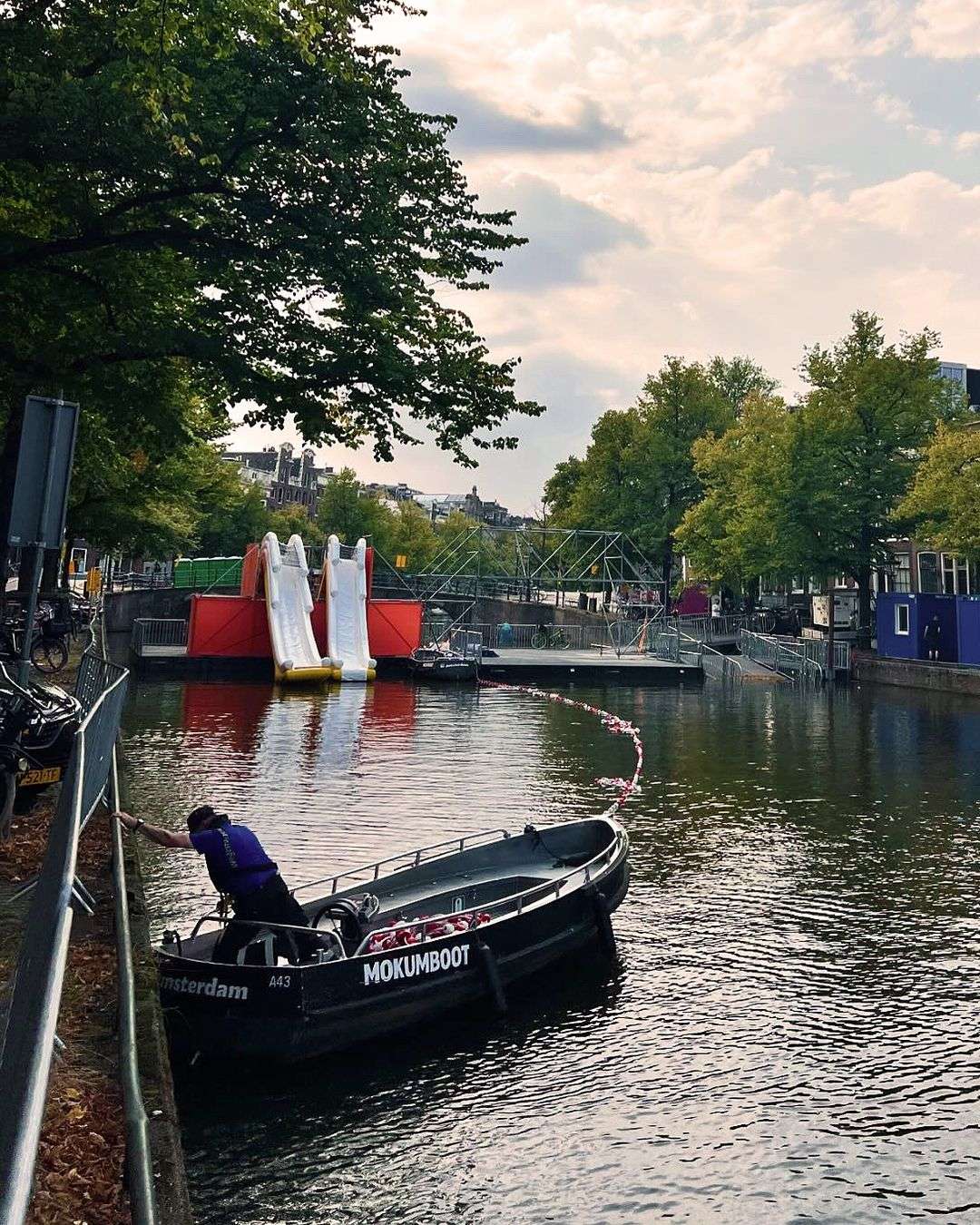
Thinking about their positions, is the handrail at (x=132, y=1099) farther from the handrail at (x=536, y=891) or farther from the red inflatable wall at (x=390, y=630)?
the red inflatable wall at (x=390, y=630)

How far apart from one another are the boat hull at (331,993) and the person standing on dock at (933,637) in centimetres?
4347

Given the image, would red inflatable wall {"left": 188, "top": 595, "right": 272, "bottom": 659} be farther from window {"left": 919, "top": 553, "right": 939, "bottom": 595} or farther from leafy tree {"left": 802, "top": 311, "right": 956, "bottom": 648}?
window {"left": 919, "top": 553, "right": 939, "bottom": 595}

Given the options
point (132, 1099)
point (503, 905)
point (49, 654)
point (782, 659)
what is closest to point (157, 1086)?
point (132, 1099)

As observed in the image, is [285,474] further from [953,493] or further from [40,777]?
[40,777]

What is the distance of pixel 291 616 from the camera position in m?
51.5

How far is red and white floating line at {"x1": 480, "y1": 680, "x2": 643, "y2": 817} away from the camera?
995 inches

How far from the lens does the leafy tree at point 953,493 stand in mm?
46344

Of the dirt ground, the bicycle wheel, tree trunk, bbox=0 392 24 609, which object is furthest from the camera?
the bicycle wheel

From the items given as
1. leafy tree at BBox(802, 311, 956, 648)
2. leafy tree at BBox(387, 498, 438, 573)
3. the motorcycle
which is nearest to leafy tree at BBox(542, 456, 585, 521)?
leafy tree at BBox(387, 498, 438, 573)

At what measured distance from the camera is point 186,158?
49.4 feet

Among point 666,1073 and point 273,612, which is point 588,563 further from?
point 666,1073

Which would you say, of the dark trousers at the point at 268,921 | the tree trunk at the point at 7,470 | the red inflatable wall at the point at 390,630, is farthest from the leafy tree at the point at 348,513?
the dark trousers at the point at 268,921

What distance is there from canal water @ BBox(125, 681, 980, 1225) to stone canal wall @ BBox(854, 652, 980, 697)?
21.1m

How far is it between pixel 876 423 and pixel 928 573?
11342 millimetres
